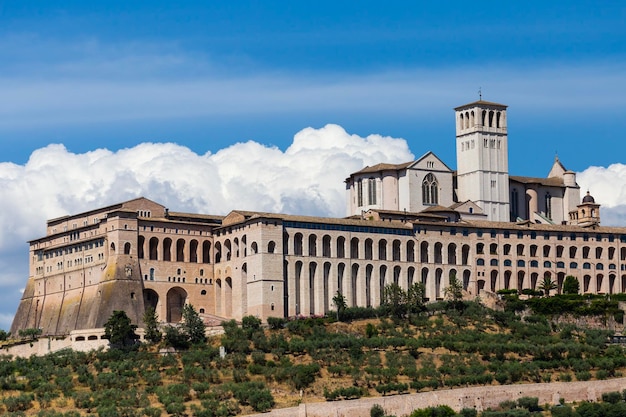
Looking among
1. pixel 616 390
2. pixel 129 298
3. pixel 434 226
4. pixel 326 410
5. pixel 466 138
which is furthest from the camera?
pixel 466 138

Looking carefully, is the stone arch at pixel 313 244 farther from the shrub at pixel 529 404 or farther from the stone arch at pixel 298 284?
the shrub at pixel 529 404

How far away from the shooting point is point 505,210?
6309 inches

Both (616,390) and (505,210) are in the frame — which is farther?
(505,210)

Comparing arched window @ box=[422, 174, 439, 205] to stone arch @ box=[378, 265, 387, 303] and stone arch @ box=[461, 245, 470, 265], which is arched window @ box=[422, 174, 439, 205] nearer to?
stone arch @ box=[461, 245, 470, 265]

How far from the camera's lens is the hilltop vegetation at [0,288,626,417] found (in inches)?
4611

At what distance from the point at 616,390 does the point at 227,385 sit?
89.4ft

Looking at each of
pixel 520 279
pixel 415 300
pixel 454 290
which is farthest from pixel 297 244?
pixel 520 279

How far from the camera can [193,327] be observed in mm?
Answer: 133625

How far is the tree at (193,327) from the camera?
13325cm

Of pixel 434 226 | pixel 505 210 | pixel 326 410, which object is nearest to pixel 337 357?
pixel 326 410

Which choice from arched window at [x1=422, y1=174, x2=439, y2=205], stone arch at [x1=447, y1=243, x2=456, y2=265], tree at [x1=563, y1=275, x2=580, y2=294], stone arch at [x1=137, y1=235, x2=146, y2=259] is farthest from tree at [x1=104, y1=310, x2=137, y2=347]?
tree at [x1=563, y1=275, x2=580, y2=294]

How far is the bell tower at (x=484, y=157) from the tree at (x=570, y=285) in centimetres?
1078

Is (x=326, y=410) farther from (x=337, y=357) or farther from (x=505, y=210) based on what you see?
(x=505, y=210)

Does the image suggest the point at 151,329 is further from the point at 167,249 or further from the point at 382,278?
the point at 382,278
